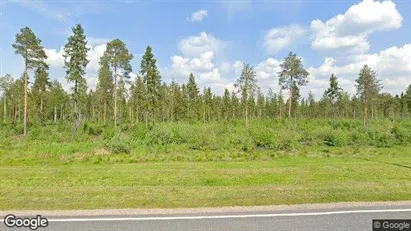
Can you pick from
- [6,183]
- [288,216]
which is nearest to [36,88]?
[6,183]

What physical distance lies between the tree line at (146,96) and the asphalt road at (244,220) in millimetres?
27417

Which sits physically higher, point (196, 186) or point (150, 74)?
point (150, 74)

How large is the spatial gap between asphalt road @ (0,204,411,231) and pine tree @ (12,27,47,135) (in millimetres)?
32259

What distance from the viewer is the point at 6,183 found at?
10656 millimetres

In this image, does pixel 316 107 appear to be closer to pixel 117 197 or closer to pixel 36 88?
pixel 36 88

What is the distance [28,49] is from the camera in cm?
3234

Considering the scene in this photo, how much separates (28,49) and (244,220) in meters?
35.2

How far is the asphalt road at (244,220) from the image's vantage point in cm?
557

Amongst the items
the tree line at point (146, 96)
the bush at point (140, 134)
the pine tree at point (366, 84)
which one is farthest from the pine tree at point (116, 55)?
the pine tree at point (366, 84)

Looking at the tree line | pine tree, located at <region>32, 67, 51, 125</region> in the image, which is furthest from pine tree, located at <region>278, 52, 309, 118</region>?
pine tree, located at <region>32, 67, 51, 125</region>

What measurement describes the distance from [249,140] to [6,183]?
1813cm

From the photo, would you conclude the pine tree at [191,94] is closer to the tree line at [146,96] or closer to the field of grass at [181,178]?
the tree line at [146,96]

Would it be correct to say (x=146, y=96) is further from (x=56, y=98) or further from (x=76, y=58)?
(x=56, y=98)

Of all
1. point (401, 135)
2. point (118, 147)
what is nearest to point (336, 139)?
point (401, 135)
